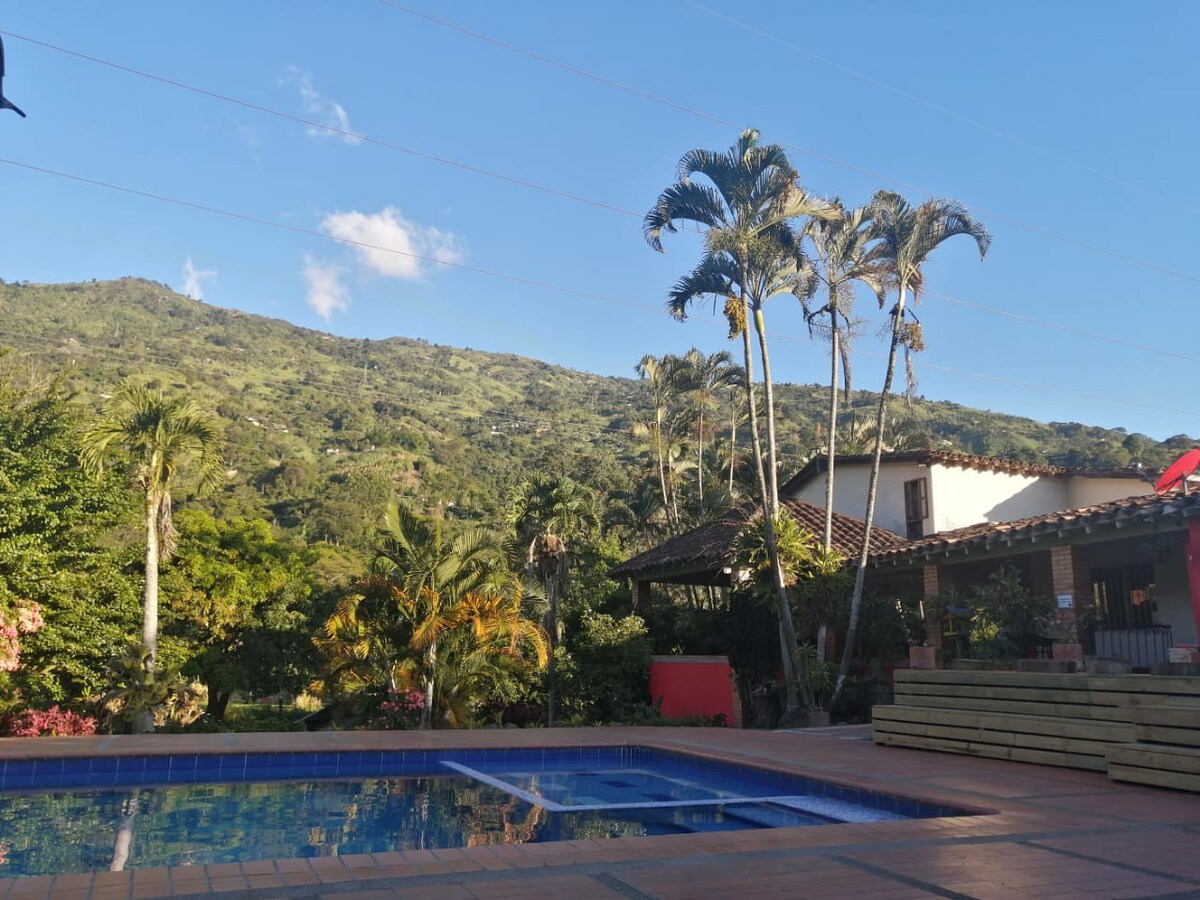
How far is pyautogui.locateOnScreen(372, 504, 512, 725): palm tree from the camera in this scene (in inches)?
647

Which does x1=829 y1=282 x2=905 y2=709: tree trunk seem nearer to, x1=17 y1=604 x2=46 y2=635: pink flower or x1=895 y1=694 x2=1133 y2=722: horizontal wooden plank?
x1=895 y1=694 x2=1133 y2=722: horizontal wooden plank

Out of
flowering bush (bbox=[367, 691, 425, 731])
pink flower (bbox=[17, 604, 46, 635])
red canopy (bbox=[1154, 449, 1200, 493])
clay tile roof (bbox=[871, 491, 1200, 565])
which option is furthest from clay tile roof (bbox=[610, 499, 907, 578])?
pink flower (bbox=[17, 604, 46, 635])

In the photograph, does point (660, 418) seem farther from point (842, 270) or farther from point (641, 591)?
point (842, 270)

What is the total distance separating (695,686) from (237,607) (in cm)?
1140

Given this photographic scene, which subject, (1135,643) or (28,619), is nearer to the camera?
(1135,643)

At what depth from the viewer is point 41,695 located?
16.5 meters

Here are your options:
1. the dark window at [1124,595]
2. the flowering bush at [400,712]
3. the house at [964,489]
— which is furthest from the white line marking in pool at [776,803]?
the house at [964,489]

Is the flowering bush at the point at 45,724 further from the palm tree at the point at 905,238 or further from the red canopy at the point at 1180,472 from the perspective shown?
the red canopy at the point at 1180,472

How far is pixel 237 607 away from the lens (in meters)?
23.0

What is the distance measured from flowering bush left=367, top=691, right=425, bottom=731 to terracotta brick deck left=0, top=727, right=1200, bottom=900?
34.2 feet

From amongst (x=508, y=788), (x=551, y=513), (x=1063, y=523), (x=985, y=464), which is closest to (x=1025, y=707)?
(x=1063, y=523)

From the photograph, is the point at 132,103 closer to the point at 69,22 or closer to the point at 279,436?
the point at 69,22

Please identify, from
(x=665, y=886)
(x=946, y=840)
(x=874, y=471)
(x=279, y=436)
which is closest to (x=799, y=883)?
(x=665, y=886)

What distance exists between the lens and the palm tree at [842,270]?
17344 millimetres
